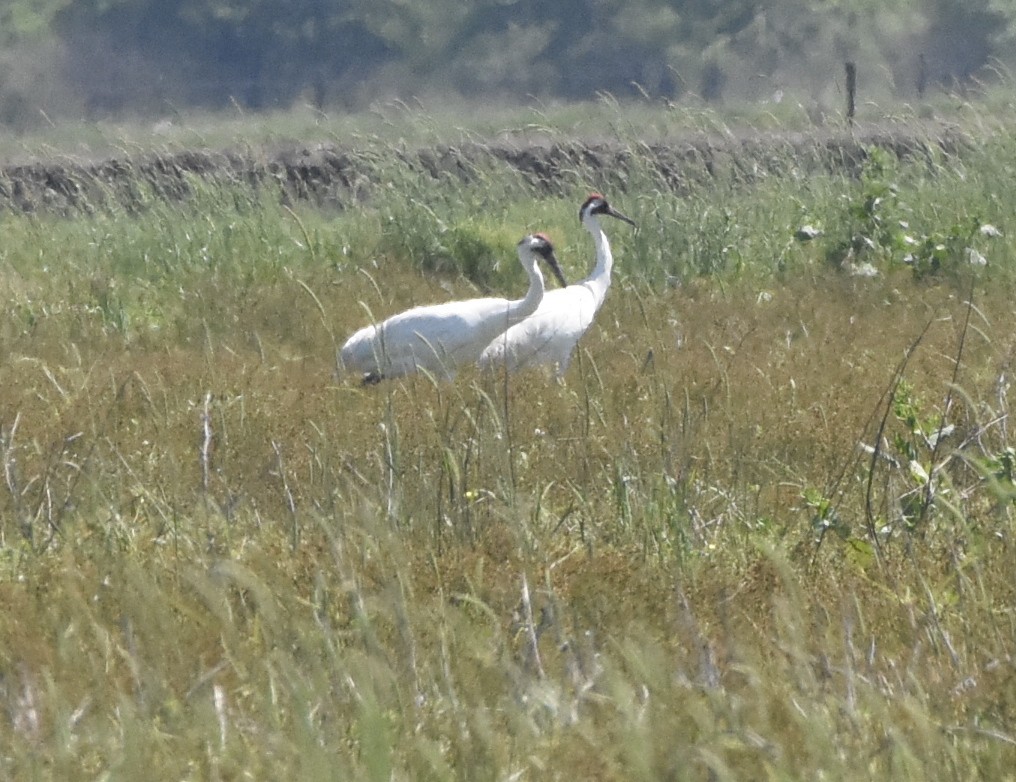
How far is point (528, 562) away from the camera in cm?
355

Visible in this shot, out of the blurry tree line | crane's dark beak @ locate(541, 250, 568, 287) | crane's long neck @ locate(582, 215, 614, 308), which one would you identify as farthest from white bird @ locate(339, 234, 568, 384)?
the blurry tree line

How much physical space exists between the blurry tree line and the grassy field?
3004cm

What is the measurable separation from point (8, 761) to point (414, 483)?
6.67 feet

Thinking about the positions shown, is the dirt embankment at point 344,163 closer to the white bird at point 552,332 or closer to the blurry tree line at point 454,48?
the white bird at point 552,332

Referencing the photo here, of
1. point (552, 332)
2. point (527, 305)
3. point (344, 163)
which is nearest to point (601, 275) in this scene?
point (527, 305)

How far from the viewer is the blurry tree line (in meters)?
37.3

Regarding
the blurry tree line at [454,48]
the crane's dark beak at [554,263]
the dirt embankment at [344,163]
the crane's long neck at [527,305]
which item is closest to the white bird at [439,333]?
the crane's long neck at [527,305]

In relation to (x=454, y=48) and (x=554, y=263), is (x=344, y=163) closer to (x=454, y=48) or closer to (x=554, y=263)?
(x=554, y=263)

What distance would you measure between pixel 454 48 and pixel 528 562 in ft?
127

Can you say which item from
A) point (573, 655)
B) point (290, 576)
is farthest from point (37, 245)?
point (573, 655)

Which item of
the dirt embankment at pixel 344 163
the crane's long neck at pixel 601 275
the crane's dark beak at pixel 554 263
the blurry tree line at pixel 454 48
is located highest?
the crane's long neck at pixel 601 275

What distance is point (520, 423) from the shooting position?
5.77 metres

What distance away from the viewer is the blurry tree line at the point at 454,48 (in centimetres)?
3731

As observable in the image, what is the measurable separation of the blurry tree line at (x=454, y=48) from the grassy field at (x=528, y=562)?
30038 millimetres
